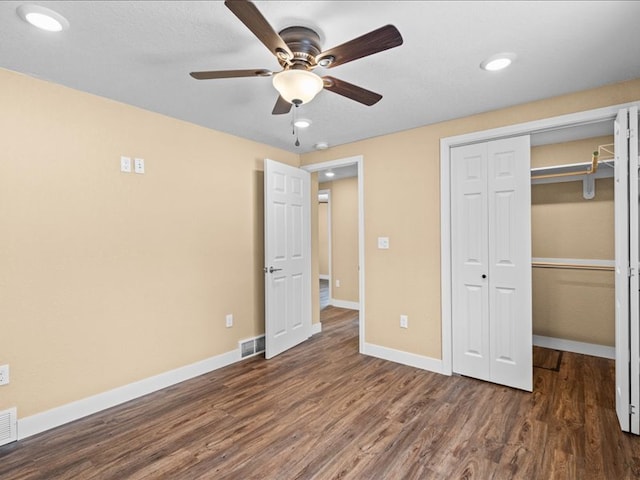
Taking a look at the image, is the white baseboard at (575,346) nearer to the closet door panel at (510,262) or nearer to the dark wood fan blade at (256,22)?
the closet door panel at (510,262)

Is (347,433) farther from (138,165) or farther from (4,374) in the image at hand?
(138,165)

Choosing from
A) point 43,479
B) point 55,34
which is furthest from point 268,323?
point 55,34

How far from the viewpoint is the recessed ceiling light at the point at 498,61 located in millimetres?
1995

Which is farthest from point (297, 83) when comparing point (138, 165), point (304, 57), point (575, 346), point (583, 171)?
point (575, 346)

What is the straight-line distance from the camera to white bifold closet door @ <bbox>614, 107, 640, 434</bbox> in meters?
2.09

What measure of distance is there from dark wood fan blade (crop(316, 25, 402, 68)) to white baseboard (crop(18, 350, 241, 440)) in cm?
284

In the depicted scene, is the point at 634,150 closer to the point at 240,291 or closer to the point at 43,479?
the point at 240,291

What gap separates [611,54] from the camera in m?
1.99

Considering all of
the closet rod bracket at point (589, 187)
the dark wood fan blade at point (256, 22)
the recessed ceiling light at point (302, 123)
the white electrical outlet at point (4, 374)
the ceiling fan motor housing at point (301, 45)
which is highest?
the recessed ceiling light at point (302, 123)

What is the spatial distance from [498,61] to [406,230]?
5.66ft

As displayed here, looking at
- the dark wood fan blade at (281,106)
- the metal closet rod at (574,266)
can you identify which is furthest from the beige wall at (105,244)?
the metal closet rod at (574,266)

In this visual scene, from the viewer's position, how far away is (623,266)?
7.17ft

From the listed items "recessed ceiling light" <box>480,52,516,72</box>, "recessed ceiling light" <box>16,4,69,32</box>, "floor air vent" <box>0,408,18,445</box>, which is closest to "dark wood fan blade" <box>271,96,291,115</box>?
"recessed ceiling light" <box>16,4,69,32</box>

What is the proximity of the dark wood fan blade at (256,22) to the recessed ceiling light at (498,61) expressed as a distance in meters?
1.31
